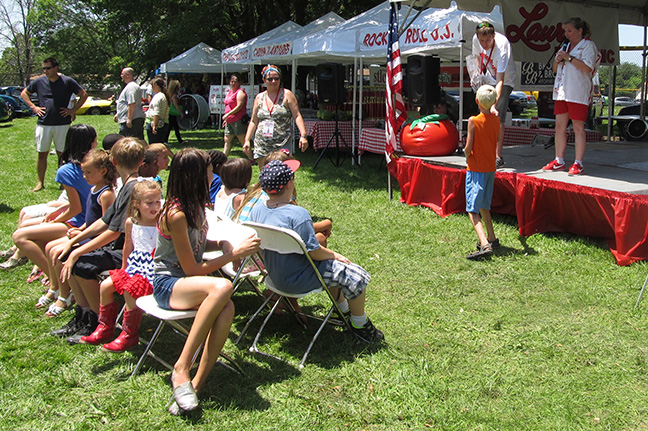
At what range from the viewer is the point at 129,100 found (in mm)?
9180

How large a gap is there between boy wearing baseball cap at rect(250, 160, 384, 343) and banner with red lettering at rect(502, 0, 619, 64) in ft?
22.2

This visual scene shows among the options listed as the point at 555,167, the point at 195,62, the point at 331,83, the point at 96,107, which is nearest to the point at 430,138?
the point at 555,167

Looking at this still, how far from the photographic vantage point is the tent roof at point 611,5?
28.4 feet

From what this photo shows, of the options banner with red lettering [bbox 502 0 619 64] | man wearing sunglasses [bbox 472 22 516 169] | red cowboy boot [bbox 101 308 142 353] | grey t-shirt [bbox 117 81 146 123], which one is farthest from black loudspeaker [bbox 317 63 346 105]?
red cowboy boot [bbox 101 308 142 353]

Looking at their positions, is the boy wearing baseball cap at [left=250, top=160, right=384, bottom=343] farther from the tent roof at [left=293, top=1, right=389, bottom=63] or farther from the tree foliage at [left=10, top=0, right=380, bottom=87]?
the tree foliage at [left=10, top=0, right=380, bottom=87]

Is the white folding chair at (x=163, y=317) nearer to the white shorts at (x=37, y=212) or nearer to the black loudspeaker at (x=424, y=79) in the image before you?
the white shorts at (x=37, y=212)

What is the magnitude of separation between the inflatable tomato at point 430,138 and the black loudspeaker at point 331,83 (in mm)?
2609

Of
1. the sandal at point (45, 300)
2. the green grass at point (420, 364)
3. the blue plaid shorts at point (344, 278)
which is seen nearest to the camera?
the green grass at point (420, 364)

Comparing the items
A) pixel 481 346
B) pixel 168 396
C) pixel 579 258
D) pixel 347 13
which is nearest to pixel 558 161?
pixel 579 258

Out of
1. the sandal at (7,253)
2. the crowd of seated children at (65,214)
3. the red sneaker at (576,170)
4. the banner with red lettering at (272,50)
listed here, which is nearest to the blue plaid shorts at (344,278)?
the crowd of seated children at (65,214)

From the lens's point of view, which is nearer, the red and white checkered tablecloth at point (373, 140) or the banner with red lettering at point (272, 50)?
the red and white checkered tablecloth at point (373, 140)

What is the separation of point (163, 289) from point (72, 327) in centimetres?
125

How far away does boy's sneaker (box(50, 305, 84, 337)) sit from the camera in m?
3.78

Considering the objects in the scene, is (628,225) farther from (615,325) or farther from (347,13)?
(347,13)
